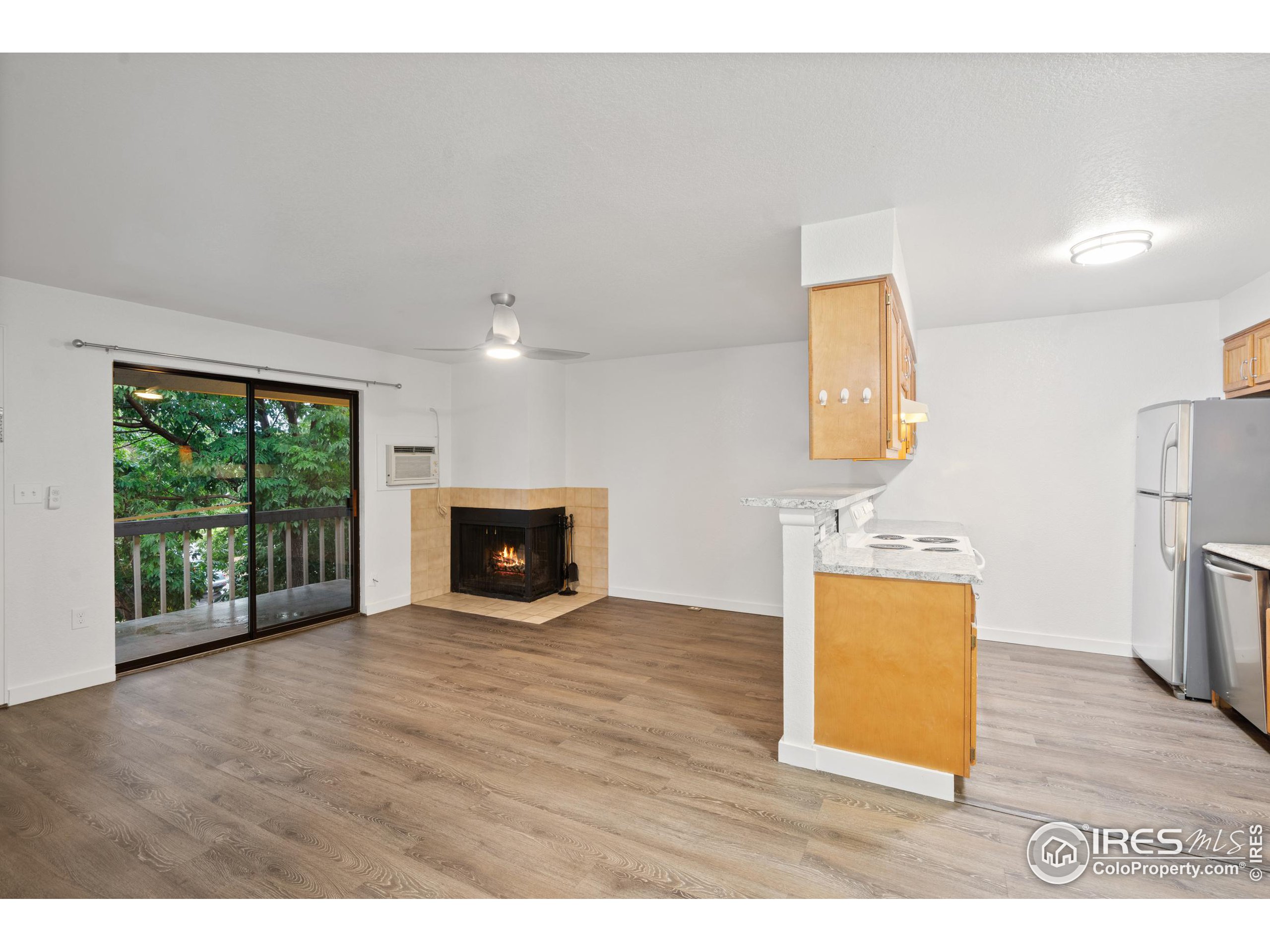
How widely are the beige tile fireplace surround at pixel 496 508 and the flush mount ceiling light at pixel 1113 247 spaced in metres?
4.10

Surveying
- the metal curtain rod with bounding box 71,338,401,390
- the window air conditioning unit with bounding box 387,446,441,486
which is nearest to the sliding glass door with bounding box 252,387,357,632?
the metal curtain rod with bounding box 71,338,401,390

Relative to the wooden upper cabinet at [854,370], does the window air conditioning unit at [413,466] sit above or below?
below

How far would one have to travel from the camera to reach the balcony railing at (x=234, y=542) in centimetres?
386

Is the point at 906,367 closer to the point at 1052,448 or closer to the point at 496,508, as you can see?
the point at 1052,448

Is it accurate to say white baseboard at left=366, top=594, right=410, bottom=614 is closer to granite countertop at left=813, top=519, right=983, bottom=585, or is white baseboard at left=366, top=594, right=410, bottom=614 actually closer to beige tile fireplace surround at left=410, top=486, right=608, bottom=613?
beige tile fireplace surround at left=410, top=486, right=608, bottom=613

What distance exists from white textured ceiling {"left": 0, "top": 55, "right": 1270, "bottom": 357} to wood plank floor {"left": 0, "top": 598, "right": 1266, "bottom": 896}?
233 cm

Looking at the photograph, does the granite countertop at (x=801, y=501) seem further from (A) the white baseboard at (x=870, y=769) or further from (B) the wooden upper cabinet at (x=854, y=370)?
(A) the white baseboard at (x=870, y=769)

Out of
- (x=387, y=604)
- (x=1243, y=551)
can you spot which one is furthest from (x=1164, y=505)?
(x=387, y=604)

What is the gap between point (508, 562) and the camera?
215 inches

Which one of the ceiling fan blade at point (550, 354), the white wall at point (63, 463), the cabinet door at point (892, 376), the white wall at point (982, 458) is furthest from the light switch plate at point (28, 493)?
the cabinet door at point (892, 376)

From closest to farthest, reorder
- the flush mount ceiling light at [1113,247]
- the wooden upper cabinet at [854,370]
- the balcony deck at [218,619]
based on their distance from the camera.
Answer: the wooden upper cabinet at [854,370], the flush mount ceiling light at [1113,247], the balcony deck at [218,619]

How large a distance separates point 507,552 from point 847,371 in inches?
158

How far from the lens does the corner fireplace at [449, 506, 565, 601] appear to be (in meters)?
5.34
